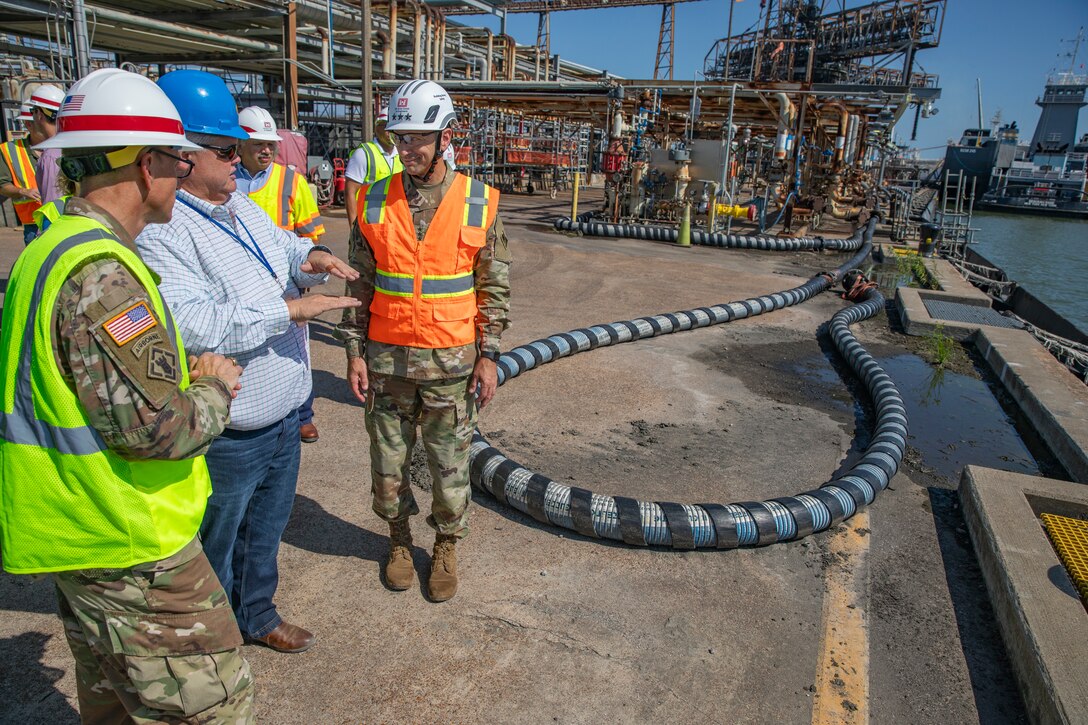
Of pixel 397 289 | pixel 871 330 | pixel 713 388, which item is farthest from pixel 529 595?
pixel 871 330

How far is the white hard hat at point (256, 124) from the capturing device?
3.78 metres

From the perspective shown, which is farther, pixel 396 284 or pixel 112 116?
pixel 396 284

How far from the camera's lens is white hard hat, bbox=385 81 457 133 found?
279 cm

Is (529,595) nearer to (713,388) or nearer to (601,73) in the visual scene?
(713,388)

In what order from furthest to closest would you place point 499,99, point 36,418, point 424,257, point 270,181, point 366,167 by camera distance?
point 499,99
point 366,167
point 270,181
point 424,257
point 36,418

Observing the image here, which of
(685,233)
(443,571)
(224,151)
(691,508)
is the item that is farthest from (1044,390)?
(685,233)

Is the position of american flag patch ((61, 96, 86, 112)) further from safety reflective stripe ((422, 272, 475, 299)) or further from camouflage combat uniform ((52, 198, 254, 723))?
safety reflective stripe ((422, 272, 475, 299))

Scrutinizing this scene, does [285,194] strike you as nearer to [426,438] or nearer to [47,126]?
[47,126]

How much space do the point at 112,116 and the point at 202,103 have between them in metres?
0.95

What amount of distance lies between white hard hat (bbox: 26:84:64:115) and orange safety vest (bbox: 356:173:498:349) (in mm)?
3086

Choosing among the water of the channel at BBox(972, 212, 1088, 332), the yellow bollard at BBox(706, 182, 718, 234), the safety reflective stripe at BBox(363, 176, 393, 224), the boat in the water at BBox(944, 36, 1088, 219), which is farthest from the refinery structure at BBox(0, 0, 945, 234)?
the boat in the water at BBox(944, 36, 1088, 219)

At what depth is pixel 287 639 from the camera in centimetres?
275

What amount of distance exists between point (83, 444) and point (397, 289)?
1.61 m

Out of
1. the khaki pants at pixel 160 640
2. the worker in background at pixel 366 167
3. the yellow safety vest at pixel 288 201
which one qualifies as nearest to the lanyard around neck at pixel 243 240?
the khaki pants at pixel 160 640
